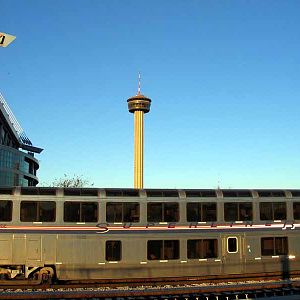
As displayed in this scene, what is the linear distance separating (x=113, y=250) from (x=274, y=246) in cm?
894

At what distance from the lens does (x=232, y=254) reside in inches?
838

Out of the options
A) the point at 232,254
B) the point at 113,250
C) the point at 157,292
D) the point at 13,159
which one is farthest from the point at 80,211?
the point at 13,159

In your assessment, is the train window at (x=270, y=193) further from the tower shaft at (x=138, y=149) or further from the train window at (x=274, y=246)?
the tower shaft at (x=138, y=149)

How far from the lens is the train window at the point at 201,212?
20859mm

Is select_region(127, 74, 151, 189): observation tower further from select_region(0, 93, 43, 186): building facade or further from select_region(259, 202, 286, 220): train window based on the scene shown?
select_region(259, 202, 286, 220): train window

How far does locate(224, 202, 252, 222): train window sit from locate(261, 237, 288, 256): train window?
163 cm

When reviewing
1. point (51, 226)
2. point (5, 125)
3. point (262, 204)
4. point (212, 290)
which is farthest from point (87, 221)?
point (5, 125)

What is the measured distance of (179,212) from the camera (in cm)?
2073

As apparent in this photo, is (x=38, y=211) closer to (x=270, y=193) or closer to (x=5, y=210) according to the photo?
(x=5, y=210)

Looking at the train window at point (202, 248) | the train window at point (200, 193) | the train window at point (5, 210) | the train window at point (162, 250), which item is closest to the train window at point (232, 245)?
the train window at point (202, 248)

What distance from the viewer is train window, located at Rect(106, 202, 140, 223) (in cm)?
1997

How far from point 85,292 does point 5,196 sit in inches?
238

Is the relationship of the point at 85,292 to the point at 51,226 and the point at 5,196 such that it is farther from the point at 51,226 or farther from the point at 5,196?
the point at 5,196

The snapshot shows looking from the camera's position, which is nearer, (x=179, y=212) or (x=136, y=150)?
(x=179, y=212)
